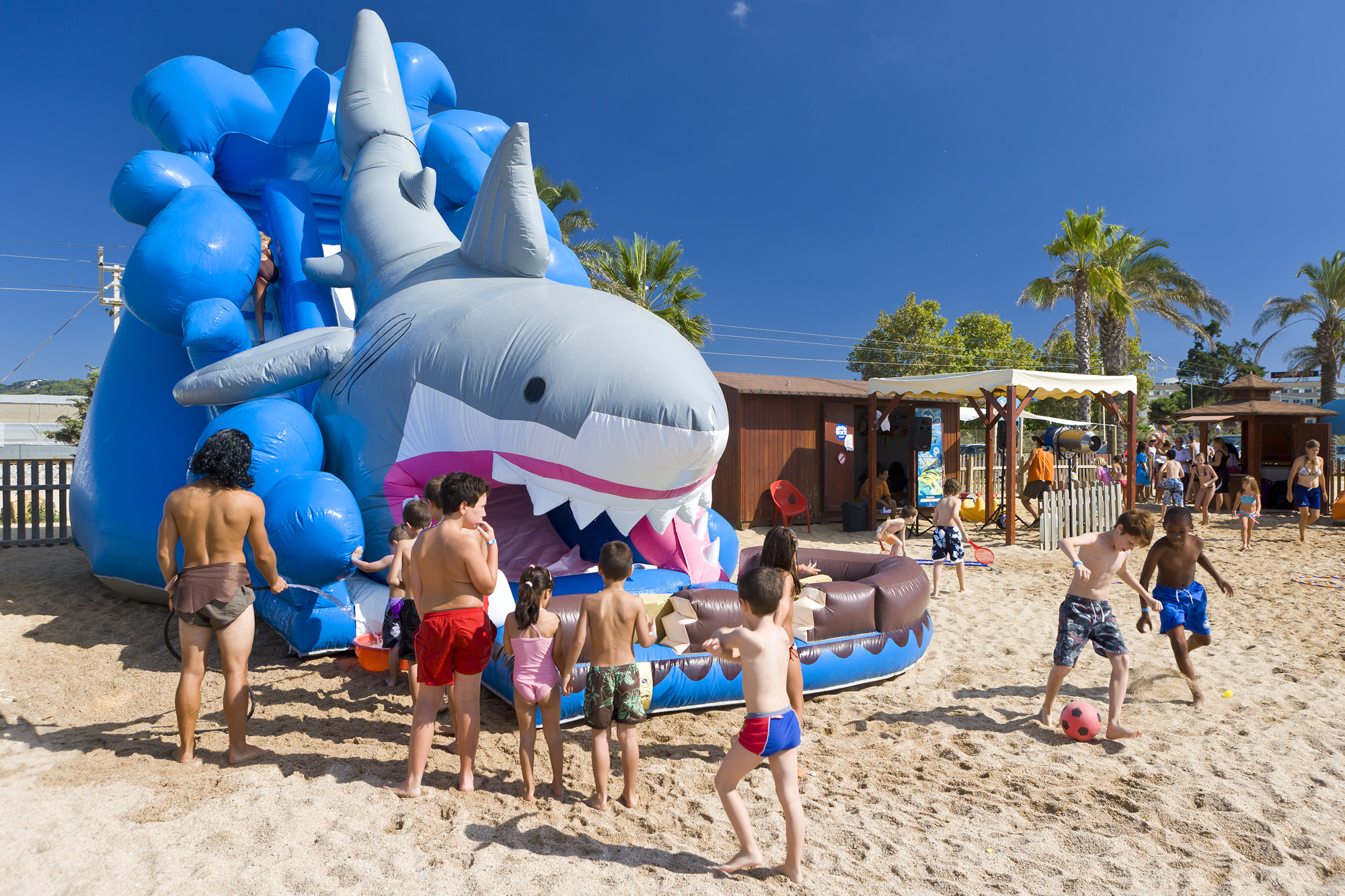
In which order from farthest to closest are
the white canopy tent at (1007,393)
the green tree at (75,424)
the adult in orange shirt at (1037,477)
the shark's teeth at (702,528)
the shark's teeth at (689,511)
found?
the green tree at (75,424) < the adult in orange shirt at (1037,477) < the white canopy tent at (1007,393) < the shark's teeth at (702,528) < the shark's teeth at (689,511)

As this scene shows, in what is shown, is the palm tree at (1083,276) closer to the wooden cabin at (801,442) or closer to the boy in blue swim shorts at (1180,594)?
the wooden cabin at (801,442)

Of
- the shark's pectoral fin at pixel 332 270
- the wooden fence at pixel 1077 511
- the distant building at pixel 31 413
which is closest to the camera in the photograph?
the shark's pectoral fin at pixel 332 270

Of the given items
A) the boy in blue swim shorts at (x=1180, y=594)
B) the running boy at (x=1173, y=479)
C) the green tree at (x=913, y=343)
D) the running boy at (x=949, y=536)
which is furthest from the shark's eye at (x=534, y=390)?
the green tree at (x=913, y=343)

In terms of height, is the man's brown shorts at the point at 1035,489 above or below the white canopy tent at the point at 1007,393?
below

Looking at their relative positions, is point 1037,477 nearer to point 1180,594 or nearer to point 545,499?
point 1180,594

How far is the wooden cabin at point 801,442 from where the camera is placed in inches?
524

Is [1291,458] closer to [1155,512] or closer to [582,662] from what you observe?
[1155,512]

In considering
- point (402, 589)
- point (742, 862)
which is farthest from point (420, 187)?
point (742, 862)

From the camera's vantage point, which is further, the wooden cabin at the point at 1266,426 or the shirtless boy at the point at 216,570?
the wooden cabin at the point at 1266,426

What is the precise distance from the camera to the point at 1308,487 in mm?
11789

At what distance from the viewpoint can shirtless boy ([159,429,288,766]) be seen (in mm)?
3383

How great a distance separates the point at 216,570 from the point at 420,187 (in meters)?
3.66

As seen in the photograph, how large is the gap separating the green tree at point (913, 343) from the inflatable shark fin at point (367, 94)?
92.2 ft

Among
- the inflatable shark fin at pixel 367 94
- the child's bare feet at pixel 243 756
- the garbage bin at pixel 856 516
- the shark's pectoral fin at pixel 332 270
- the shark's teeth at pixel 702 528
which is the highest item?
the inflatable shark fin at pixel 367 94
